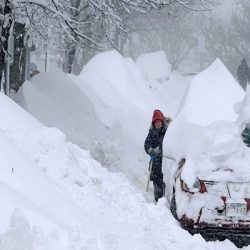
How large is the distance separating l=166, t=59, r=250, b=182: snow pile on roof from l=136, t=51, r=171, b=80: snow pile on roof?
1027cm

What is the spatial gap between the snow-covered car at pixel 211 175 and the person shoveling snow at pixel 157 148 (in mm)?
830

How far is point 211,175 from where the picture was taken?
649 cm

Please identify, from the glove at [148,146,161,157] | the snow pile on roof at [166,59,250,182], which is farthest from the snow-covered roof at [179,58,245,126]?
the glove at [148,146,161,157]

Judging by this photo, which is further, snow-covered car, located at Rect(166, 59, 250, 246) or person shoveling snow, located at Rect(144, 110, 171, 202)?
person shoveling snow, located at Rect(144, 110, 171, 202)

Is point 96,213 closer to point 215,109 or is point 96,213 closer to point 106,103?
point 215,109

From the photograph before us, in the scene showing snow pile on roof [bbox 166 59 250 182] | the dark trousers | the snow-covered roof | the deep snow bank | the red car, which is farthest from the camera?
the deep snow bank

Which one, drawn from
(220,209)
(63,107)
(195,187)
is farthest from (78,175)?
(63,107)

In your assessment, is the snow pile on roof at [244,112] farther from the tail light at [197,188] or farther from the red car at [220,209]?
the tail light at [197,188]

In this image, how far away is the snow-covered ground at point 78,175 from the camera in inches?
151

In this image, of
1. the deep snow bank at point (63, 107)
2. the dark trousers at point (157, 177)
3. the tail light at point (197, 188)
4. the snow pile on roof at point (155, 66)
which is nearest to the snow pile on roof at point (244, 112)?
the tail light at point (197, 188)

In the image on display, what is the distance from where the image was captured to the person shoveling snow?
28.0ft

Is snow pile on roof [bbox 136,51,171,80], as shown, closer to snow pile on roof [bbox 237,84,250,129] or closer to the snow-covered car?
snow pile on roof [bbox 237,84,250,129]

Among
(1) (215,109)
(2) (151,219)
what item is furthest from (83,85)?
(2) (151,219)

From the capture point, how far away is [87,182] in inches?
240
